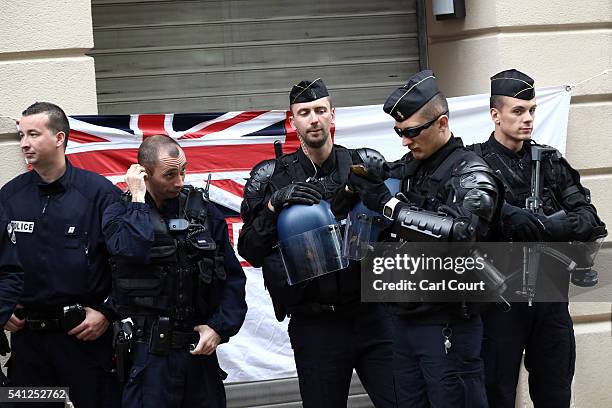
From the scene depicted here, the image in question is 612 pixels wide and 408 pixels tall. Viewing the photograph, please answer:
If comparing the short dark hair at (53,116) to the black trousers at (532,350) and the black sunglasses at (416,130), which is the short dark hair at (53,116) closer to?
the black sunglasses at (416,130)

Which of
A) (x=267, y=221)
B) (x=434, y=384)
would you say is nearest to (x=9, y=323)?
(x=267, y=221)

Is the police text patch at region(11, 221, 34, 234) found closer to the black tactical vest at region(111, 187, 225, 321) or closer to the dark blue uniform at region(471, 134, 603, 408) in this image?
the black tactical vest at region(111, 187, 225, 321)

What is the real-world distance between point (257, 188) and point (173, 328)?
78 centimetres

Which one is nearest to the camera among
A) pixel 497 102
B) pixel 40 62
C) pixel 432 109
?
pixel 432 109

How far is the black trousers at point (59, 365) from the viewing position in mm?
5195

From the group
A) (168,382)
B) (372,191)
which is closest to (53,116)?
(168,382)

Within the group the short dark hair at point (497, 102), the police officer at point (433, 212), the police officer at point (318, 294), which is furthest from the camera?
the short dark hair at point (497, 102)

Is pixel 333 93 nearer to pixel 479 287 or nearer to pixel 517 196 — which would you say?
pixel 517 196

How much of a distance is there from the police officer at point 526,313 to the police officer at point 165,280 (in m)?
1.37

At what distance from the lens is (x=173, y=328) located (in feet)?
16.5

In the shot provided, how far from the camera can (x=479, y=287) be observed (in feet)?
15.4

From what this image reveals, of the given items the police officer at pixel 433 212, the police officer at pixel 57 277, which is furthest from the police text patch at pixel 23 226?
the police officer at pixel 433 212

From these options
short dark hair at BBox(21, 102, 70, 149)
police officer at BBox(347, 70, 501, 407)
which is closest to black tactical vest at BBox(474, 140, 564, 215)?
police officer at BBox(347, 70, 501, 407)

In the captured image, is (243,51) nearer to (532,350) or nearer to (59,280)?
(59,280)
